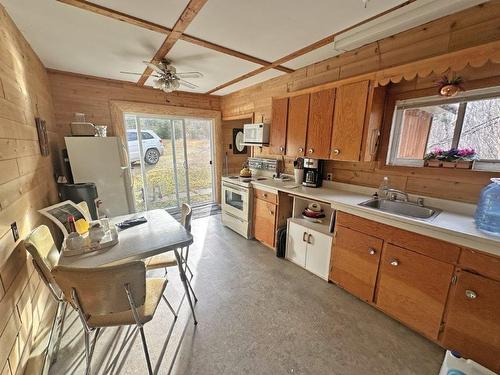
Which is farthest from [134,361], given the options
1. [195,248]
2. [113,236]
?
[195,248]

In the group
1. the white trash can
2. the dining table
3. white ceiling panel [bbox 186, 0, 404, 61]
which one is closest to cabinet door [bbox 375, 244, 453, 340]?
the white trash can

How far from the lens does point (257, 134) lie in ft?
11.0

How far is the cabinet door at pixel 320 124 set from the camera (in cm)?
229

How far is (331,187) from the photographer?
104 inches

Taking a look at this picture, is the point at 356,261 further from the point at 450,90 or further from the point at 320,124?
the point at 450,90

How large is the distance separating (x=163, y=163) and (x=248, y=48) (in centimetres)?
290

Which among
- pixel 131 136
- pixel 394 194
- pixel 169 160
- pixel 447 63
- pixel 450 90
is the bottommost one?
Result: pixel 394 194

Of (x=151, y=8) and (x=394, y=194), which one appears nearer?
(x=151, y=8)

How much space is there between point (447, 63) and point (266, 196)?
6.81 feet

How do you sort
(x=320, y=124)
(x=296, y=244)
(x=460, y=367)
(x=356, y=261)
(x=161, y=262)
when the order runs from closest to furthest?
(x=460, y=367), (x=161, y=262), (x=356, y=261), (x=320, y=124), (x=296, y=244)

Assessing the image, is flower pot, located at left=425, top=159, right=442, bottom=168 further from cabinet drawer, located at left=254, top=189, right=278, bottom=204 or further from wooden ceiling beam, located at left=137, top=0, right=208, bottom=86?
wooden ceiling beam, located at left=137, top=0, right=208, bottom=86

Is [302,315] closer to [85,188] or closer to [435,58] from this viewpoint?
[435,58]

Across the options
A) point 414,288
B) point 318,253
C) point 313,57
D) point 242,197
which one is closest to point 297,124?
point 313,57

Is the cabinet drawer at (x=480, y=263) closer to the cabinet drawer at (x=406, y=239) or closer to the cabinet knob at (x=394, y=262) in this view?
the cabinet drawer at (x=406, y=239)
